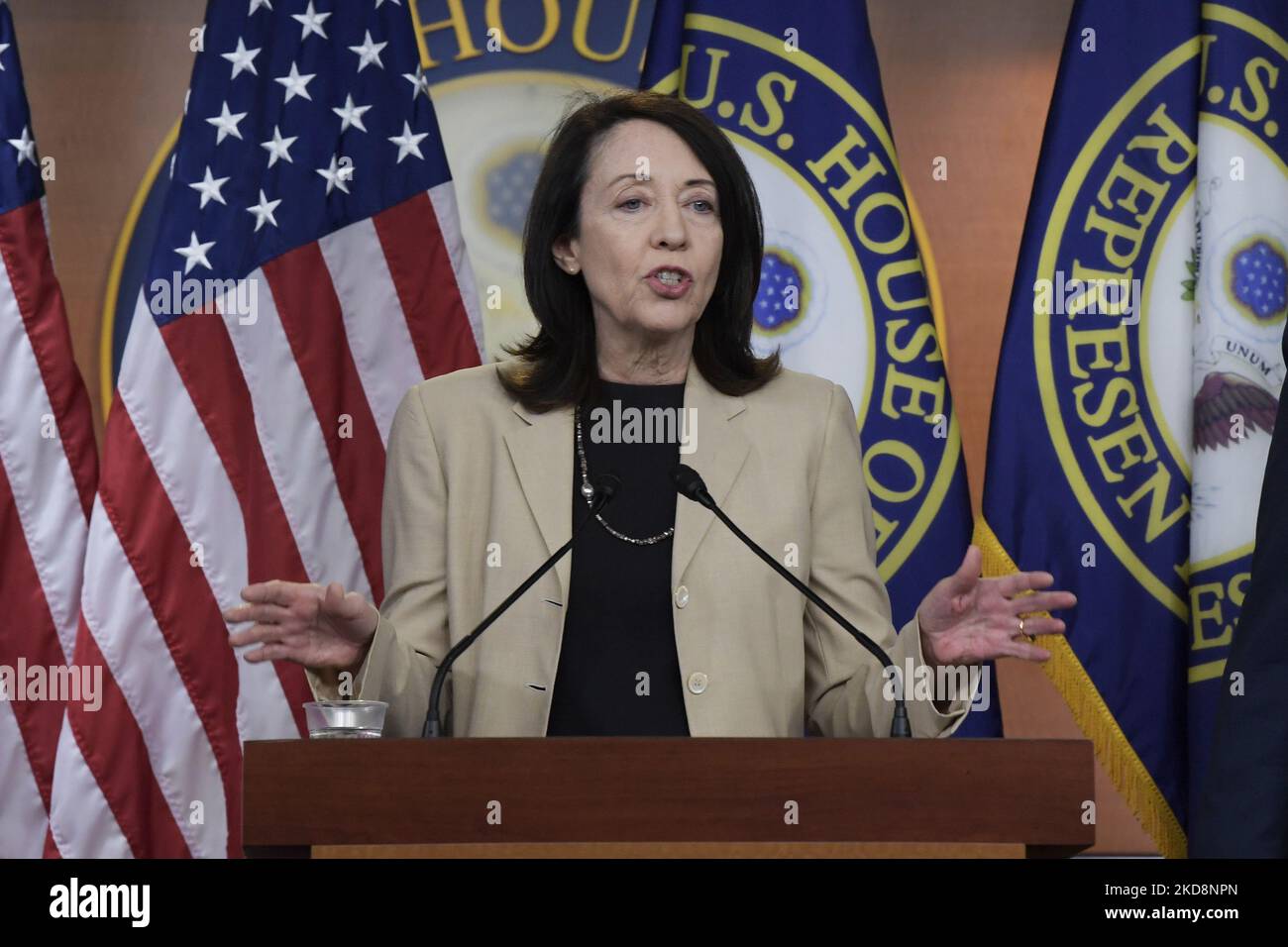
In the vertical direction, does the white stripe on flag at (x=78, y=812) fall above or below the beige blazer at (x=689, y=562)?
below

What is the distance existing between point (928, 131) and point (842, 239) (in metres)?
0.77

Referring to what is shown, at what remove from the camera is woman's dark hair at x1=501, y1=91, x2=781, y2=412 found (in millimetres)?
2604

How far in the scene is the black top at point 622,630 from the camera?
7.77 feet

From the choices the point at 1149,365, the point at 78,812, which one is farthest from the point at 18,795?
the point at 1149,365

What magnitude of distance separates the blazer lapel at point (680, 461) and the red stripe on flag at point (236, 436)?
1.24m

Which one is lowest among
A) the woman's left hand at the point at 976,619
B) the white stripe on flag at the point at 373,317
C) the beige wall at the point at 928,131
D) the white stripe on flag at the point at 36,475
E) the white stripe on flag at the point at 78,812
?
the white stripe on flag at the point at 78,812

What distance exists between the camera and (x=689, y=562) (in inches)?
94.7

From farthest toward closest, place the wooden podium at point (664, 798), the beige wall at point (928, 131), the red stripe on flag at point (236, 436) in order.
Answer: the beige wall at point (928, 131), the red stripe on flag at point (236, 436), the wooden podium at point (664, 798)

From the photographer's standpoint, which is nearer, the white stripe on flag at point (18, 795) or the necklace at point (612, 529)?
the necklace at point (612, 529)

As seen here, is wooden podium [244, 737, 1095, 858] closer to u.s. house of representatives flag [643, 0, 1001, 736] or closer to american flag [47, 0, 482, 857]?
american flag [47, 0, 482, 857]

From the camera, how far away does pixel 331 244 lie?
147 inches

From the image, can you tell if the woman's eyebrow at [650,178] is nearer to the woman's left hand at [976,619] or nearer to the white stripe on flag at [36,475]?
the woman's left hand at [976,619]

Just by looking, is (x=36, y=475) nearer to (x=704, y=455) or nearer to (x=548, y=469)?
(x=548, y=469)

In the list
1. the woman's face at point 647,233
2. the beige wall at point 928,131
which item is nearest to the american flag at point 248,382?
the beige wall at point 928,131
